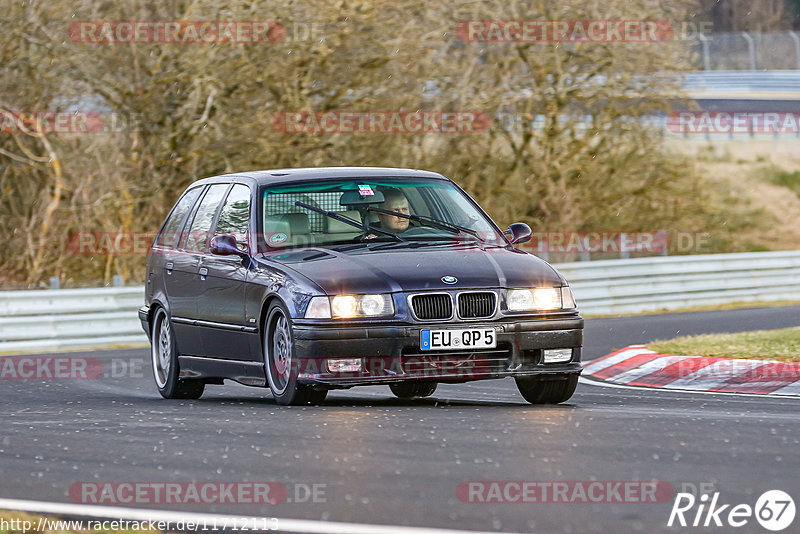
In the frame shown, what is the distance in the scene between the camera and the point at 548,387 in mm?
10148

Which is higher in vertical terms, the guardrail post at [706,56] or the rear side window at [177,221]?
the rear side window at [177,221]

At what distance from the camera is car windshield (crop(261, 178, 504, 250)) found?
10.4m

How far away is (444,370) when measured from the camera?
941 cm

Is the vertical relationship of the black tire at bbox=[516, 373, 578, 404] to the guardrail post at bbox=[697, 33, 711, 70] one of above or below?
above

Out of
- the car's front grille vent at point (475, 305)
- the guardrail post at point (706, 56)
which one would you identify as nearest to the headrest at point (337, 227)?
the car's front grille vent at point (475, 305)

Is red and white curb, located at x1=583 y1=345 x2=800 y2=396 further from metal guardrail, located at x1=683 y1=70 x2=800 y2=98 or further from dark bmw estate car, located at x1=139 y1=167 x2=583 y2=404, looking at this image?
metal guardrail, located at x1=683 y1=70 x2=800 y2=98

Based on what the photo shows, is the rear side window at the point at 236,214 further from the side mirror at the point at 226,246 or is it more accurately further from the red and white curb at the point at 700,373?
the red and white curb at the point at 700,373

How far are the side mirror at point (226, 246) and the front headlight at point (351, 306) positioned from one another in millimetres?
1275

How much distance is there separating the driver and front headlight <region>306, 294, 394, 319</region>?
3.84 ft

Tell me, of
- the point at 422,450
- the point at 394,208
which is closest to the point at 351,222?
the point at 394,208

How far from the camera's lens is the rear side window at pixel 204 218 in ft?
37.8

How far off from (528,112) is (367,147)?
3.54 meters

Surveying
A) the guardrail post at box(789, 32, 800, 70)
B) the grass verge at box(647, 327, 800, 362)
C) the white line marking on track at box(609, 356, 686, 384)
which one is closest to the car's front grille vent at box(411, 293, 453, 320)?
the white line marking on track at box(609, 356, 686, 384)

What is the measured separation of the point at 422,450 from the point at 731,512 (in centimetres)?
210
